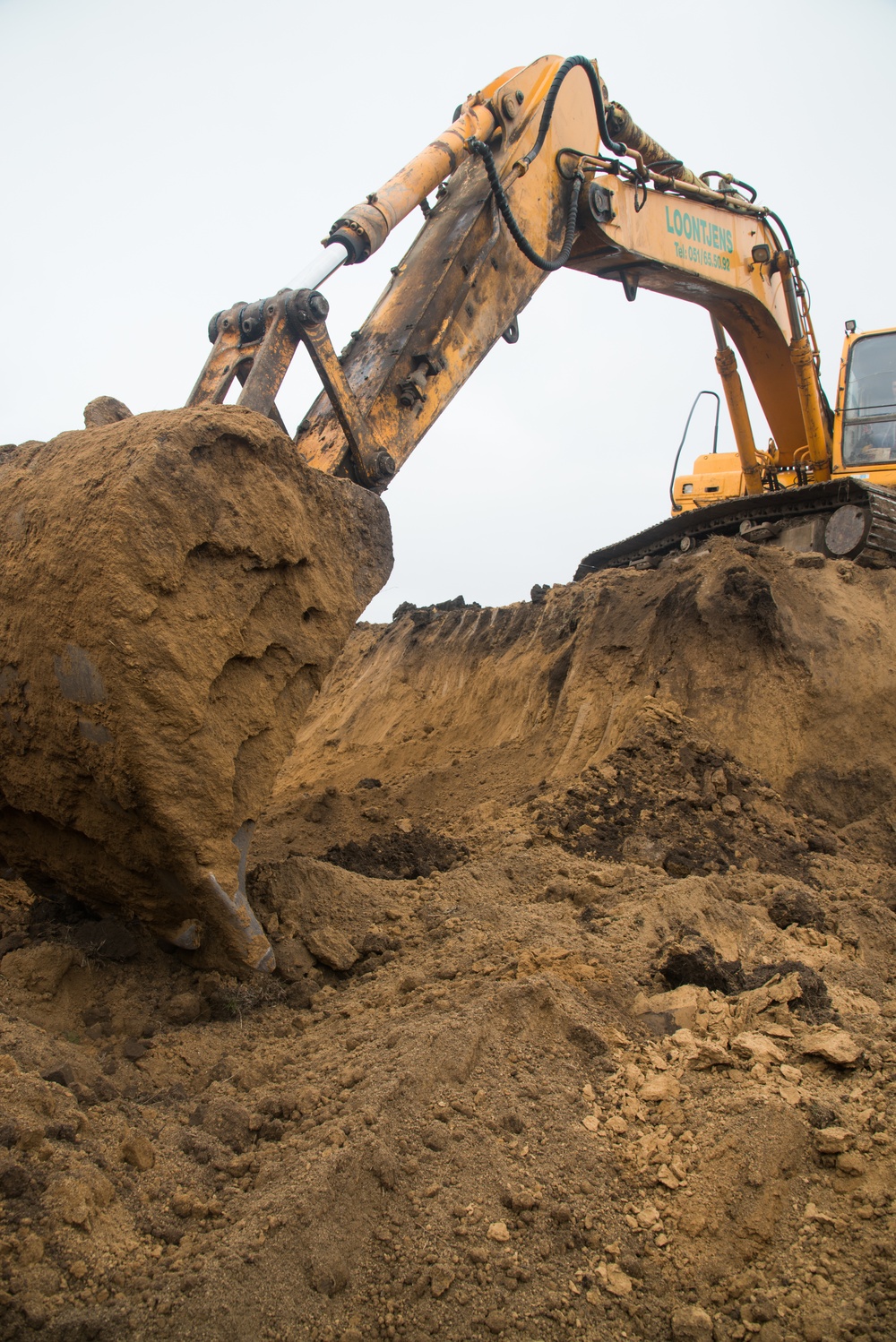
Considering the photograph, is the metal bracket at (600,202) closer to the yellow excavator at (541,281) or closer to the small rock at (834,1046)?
the yellow excavator at (541,281)

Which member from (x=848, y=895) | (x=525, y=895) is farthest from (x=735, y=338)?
(x=525, y=895)

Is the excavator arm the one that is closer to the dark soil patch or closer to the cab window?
the cab window

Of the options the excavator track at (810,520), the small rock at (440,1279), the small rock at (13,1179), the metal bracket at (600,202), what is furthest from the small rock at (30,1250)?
the excavator track at (810,520)

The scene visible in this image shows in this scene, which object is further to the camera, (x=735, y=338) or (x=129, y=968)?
(x=735, y=338)

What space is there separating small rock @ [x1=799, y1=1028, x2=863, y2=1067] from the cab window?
20.8ft

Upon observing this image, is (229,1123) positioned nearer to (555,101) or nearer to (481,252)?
(481,252)

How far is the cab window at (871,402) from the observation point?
313 inches

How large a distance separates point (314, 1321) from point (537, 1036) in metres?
1.12

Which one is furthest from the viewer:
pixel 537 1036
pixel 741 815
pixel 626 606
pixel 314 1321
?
pixel 626 606

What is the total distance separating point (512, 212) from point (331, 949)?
3.70 m

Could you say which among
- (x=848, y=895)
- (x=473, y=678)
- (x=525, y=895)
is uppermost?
(x=473, y=678)

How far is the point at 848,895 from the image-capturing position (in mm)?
4668

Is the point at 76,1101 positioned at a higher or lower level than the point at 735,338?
lower

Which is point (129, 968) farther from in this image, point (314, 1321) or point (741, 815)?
point (741, 815)
